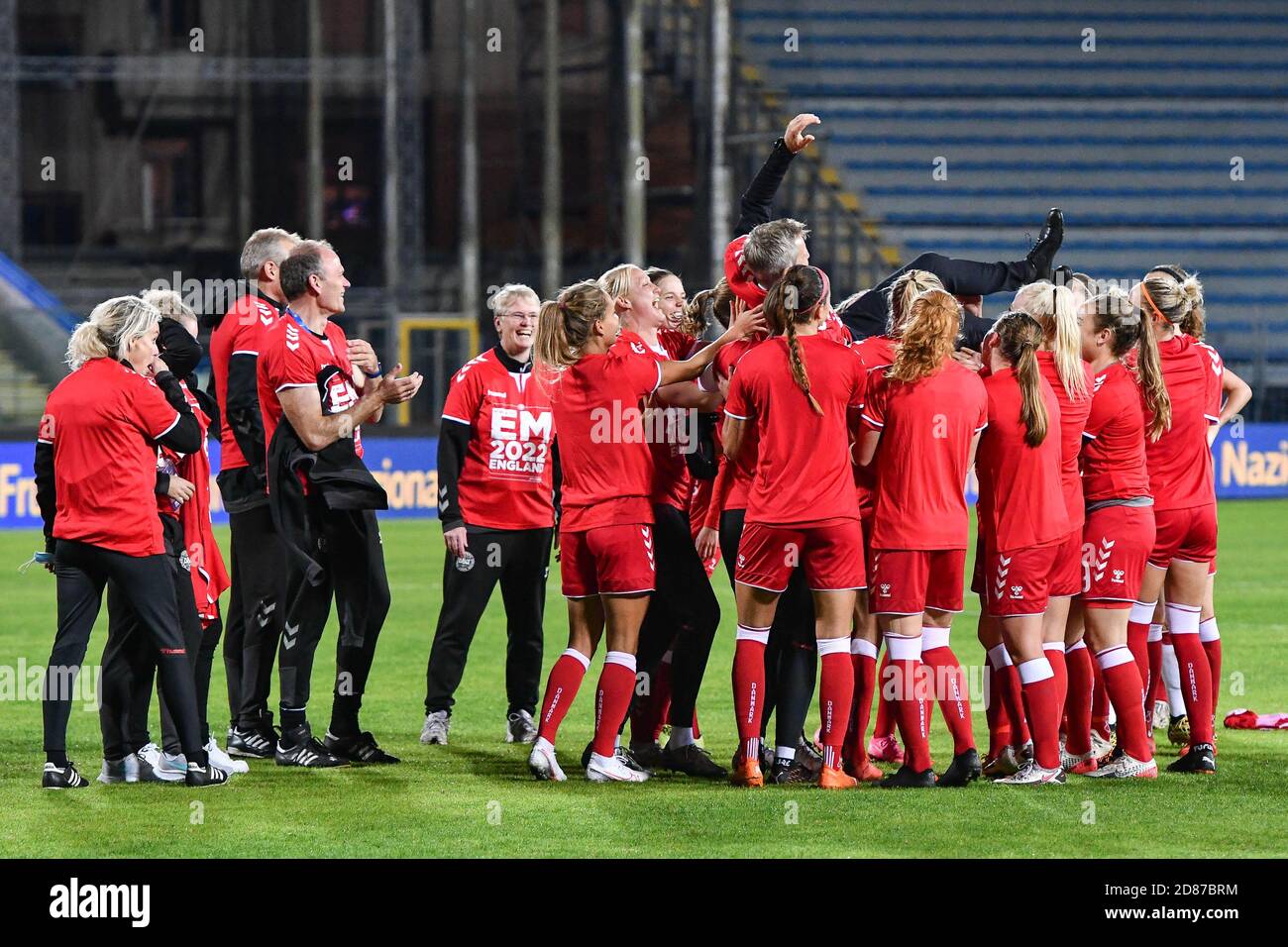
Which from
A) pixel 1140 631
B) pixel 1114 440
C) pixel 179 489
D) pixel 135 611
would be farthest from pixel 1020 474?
pixel 135 611

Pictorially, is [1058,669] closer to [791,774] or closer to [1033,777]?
[1033,777]

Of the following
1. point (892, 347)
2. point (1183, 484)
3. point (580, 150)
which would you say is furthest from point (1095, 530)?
point (580, 150)

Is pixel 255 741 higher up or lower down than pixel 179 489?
lower down

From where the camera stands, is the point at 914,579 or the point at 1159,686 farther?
the point at 1159,686

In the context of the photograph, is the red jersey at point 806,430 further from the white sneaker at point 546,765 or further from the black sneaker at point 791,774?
the white sneaker at point 546,765

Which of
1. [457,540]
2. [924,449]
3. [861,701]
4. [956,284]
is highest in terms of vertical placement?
[956,284]

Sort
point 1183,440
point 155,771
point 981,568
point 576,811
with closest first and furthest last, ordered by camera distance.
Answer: point 576,811 → point 981,568 → point 155,771 → point 1183,440

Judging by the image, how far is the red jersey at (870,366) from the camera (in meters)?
6.80

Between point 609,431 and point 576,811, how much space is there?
138 cm

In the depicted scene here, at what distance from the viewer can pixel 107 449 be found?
6652 mm

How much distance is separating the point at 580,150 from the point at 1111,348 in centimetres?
2149

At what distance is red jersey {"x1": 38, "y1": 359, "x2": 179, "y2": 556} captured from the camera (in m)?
6.64

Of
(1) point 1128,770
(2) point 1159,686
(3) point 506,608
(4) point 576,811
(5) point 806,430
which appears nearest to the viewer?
(4) point 576,811

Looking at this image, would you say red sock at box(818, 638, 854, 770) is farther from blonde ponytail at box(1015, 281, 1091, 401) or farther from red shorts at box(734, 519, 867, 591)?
blonde ponytail at box(1015, 281, 1091, 401)
